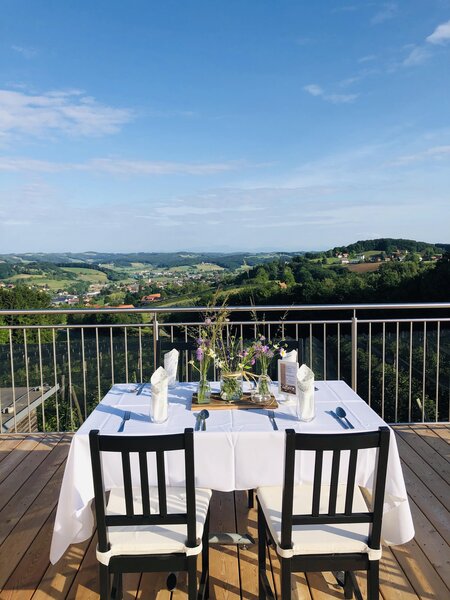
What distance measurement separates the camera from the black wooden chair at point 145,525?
169cm

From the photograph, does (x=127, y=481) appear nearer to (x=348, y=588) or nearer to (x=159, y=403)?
(x=159, y=403)

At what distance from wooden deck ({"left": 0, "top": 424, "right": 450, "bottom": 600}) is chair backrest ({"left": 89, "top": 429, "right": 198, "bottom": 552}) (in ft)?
2.42

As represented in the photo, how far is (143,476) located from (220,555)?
1184mm

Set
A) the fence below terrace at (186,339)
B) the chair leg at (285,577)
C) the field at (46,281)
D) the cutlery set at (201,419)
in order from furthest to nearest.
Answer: the field at (46,281) → the fence below terrace at (186,339) → the cutlery set at (201,419) → the chair leg at (285,577)

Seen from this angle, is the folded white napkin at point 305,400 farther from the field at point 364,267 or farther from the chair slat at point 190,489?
the field at point 364,267

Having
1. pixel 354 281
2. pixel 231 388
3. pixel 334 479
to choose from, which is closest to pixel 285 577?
pixel 334 479

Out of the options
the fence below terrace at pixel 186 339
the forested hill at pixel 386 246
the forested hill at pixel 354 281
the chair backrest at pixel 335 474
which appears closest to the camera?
the chair backrest at pixel 335 474

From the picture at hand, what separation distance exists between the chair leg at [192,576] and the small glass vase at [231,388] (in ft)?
3.24

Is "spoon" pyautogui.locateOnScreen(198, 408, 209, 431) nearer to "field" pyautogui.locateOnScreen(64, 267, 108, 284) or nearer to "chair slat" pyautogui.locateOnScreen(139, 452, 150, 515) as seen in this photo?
"chair slat" pyautogui.locateOnScreen(139, 452, 150, 515)

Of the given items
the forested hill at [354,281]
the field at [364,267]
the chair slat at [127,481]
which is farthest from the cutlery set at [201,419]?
the field at [364,267]

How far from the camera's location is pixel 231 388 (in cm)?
275

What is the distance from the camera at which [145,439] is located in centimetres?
166

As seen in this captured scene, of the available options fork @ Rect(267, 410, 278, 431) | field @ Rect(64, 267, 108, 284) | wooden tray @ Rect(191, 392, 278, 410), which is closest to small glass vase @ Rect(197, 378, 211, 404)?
wooden tray @ Rect(191, 392, 278, 410)

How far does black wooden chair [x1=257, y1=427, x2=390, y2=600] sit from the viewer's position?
1.68 m
